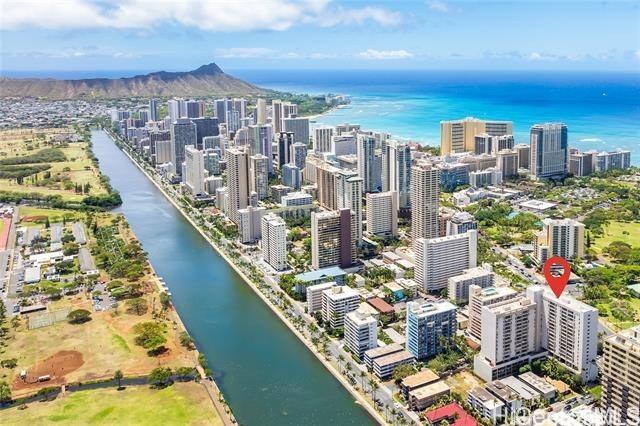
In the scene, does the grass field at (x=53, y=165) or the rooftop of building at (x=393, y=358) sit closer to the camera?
the rooftop of building at (x=393, y=358)

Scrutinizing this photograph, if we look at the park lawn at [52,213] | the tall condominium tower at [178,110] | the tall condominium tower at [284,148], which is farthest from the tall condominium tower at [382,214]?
the tall condominium tower at [178,110]

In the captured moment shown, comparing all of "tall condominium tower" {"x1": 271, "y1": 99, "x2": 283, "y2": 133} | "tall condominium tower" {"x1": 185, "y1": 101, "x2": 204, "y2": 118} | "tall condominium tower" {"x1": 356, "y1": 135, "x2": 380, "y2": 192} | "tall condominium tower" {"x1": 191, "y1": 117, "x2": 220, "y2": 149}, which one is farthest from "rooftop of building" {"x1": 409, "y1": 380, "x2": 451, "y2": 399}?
"tall condominium tower" {"x1": 185, "y1": 101, "x2": 204, "y2": 118}

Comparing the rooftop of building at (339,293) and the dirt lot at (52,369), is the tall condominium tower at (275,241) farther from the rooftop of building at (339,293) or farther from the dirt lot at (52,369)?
the dirt lot at (52,369)

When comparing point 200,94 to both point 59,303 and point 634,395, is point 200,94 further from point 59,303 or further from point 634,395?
point 634,395

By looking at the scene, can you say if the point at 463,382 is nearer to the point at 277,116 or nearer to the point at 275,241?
the point at 275,241

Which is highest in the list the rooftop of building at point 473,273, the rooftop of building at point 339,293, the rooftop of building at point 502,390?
the rooftop of building at point 473,273

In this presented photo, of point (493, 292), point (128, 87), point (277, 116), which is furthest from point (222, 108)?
point (493, 292)
